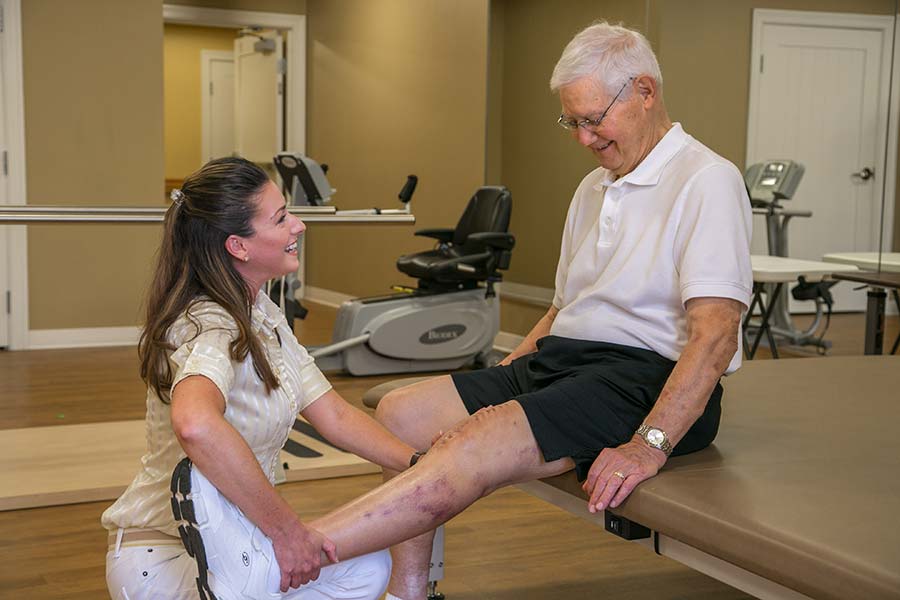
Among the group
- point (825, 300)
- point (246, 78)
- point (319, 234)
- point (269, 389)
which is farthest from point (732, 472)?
point (246, 78)

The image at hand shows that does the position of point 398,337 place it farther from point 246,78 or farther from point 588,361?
point 246,78

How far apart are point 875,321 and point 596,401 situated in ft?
8.32

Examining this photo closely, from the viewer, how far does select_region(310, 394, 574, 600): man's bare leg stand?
1.69 metres

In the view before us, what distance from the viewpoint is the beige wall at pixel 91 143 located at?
5797 mm

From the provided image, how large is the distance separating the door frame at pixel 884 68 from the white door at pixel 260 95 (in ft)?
13.6

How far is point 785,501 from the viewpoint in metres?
1.68

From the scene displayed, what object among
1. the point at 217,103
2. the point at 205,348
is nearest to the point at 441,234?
the point at 205,348

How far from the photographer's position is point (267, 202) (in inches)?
65.4

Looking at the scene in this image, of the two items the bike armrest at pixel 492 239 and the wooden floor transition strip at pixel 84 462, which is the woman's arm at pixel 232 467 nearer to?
the wooden floor transition strip at pixel 84 462

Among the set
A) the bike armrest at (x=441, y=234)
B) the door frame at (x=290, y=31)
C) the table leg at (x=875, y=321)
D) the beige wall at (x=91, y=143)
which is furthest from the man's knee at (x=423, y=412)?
the door frame at (x=290, y=31)

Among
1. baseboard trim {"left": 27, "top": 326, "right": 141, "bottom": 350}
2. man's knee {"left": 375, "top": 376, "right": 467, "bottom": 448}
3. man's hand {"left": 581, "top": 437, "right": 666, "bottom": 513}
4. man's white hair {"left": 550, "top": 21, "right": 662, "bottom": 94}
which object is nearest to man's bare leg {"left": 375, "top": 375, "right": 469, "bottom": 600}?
man's knee {"left": 375, "top": 376, "right": 467, "bottom": 448}

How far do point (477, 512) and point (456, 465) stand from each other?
138 cm

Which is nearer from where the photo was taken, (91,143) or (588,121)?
(588,121)

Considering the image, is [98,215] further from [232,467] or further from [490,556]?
[232,467]
